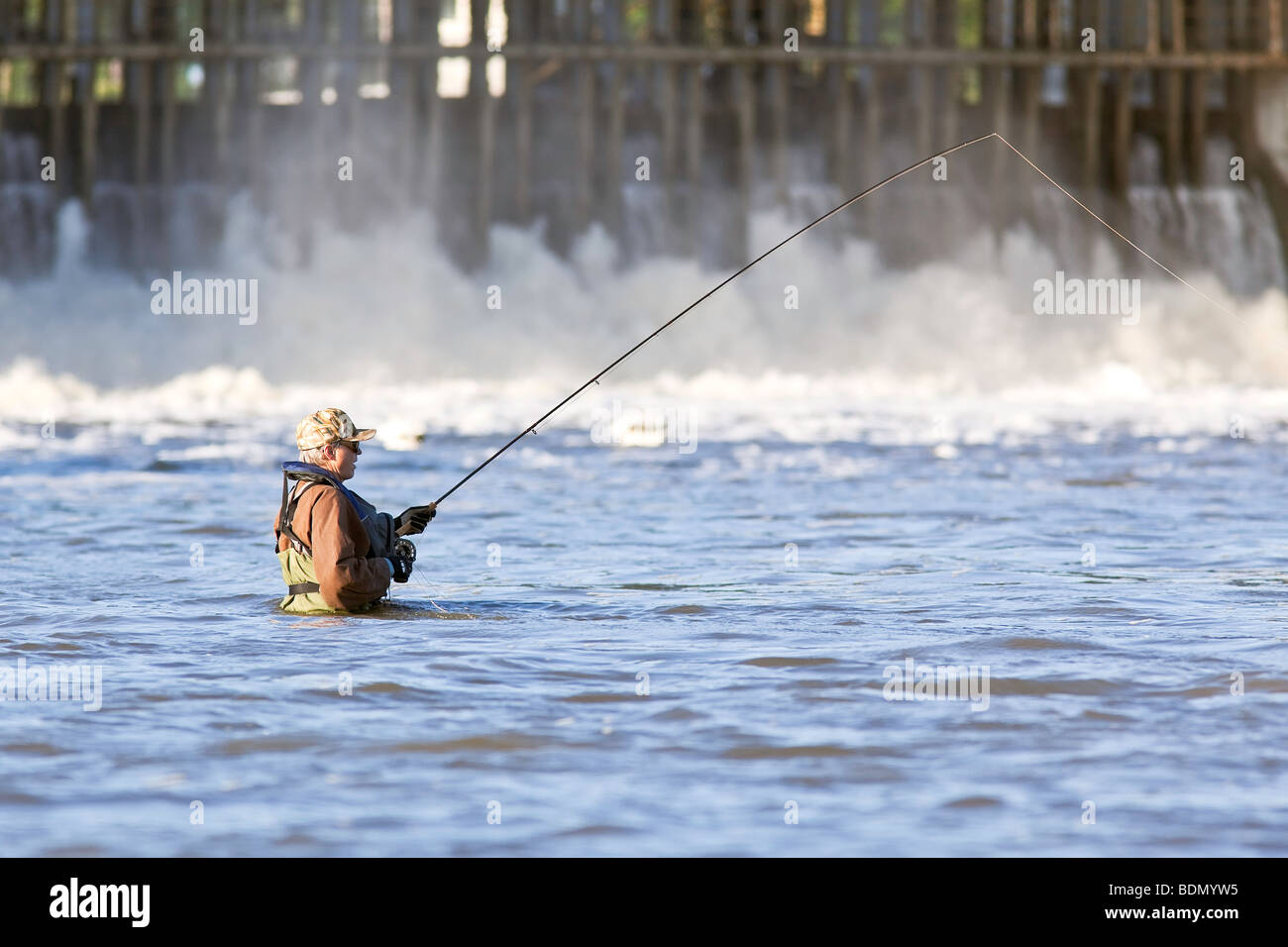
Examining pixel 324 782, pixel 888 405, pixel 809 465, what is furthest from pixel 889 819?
pixel 888 405

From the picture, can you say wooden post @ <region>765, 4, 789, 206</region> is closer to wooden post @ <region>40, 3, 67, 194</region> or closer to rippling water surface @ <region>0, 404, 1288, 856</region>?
wooden post @ <region>40, 3, 67, 194</region>

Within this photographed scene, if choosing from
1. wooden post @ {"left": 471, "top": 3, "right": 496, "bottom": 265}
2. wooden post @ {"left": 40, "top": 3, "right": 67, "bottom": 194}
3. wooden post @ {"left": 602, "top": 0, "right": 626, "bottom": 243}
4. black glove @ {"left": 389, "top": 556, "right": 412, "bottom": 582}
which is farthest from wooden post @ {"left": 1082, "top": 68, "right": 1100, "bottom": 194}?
black glove @ {"left": 389, "top": 556, "right": 412, "bottom": 582}

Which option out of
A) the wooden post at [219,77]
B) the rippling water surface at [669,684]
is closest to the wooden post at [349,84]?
the wooden post at [219,77]

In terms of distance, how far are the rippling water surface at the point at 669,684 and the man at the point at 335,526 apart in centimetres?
26

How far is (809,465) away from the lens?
19.1 metres

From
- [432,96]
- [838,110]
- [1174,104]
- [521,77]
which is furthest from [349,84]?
[1174,104]

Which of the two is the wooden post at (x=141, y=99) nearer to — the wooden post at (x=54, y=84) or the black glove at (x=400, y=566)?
the wooden post at (x=54, y=84)

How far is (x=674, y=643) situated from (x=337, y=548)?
5.21ft

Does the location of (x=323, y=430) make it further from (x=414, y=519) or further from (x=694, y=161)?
(x=694, y=161)

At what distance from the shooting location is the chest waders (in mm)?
9016

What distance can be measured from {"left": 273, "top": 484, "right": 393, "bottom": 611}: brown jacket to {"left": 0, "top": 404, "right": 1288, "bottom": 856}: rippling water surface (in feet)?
0.77

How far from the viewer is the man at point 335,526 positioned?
900 cm

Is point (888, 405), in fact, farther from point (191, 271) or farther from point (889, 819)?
point (889, 819)

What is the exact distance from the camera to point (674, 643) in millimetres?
9516
